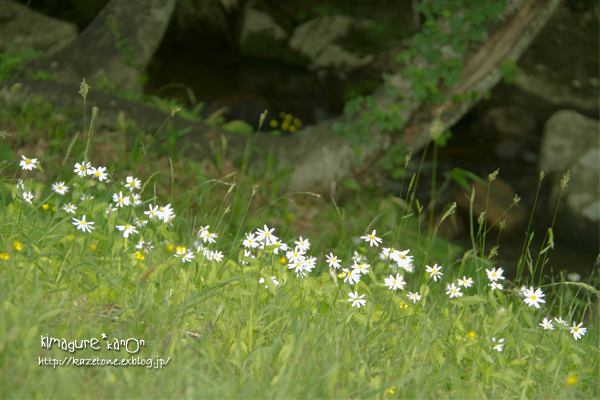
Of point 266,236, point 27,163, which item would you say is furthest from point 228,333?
point 27,163

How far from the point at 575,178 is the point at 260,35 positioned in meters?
6.26

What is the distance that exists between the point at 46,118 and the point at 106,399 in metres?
4.02

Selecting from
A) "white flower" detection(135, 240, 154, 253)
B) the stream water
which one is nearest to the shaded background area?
the stream water

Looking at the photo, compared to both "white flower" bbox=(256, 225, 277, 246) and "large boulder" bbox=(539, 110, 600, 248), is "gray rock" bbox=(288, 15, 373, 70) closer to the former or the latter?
"large boulder" bbox=(539, 110, 600, 248)

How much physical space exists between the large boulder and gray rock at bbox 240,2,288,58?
529 centimetres

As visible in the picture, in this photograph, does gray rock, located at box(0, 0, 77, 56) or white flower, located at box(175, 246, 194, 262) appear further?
gray rock, located at box(0, 0, 77, 56)

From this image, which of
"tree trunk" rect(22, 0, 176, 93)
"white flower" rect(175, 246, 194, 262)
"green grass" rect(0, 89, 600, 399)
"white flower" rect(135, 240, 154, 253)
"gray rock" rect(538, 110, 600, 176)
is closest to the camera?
"green grass" rect(0, 89, 600, 399)

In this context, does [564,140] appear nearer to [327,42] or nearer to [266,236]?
[327,42]

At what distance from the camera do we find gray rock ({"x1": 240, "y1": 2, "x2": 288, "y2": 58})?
31.2ft

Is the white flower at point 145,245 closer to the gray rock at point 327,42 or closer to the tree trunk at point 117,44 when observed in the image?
the tree trunk at point 117,44

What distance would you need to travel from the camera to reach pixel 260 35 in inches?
377

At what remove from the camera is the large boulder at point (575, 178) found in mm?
5586

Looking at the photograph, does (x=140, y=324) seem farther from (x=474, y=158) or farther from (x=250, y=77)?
(x=250, y=77)

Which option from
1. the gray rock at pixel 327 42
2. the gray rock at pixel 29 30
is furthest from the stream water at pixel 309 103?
the gray rock at pixel 29 30
